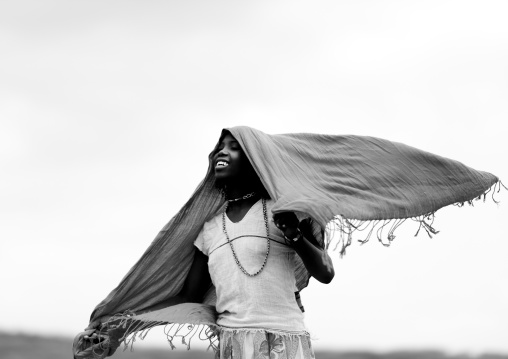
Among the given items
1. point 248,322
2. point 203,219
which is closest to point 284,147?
point 203,219

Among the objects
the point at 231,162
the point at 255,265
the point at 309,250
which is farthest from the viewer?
the point at 231,162

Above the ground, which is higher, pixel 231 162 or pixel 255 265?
pixel 231 162

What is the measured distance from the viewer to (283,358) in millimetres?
3676

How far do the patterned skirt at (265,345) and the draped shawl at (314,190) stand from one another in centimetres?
23

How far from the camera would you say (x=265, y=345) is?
367 centimetres

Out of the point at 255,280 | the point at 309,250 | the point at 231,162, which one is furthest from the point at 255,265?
the point at 231,162

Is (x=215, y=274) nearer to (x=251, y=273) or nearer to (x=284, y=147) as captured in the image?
(x=251, y=273)

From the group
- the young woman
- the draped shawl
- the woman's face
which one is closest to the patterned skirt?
the young woman

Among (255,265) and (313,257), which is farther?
Result: (255,265)

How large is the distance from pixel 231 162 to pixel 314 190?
0.41m

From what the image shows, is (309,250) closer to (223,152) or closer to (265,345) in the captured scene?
(265,345)

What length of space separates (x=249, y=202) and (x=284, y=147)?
31 cm

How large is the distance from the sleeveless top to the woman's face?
0.60ft

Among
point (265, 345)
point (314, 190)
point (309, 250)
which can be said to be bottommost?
point (265, 345)
